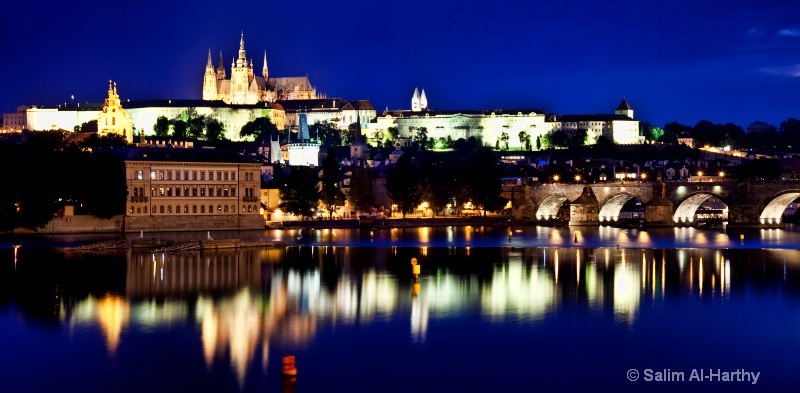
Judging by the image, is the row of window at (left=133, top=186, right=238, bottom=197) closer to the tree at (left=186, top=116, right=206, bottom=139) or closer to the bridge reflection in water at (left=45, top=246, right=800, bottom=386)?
the bridge reflection in water at (left=45, top=246, right=800, bottom=386)

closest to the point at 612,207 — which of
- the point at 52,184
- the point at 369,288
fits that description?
the point at 52,184

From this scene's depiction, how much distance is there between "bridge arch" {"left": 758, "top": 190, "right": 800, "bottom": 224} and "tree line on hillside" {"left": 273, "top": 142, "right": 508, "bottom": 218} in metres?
16.3

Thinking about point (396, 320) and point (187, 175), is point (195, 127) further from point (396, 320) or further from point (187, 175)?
point (396, 320)

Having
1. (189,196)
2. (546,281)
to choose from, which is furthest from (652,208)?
(546,281)

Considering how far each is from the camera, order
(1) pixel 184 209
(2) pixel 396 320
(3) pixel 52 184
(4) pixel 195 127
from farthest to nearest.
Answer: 1. (4) pixel 195 127
2. (1) pixel 184 209
3. (3) pixel 52 184
4. (2) pixel 396 320

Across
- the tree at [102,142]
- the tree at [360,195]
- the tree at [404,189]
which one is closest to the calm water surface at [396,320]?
the tree at [360,195]

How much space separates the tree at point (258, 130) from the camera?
406 ft

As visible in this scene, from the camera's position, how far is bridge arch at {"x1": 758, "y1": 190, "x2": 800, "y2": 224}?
5678 centimetres

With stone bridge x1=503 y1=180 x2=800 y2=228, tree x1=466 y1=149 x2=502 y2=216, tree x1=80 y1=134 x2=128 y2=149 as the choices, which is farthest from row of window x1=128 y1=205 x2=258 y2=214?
stone bridge x1=503 y1=180 x2=800 y2=228

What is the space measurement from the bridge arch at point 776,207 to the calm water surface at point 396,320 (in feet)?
48.6

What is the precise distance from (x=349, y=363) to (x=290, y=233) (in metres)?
33.8

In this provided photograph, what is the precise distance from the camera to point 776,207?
195ft

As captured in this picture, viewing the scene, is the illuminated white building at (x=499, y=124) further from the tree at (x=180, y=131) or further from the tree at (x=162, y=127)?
the tree at (x=180, y=131)

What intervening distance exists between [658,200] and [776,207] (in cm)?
620
